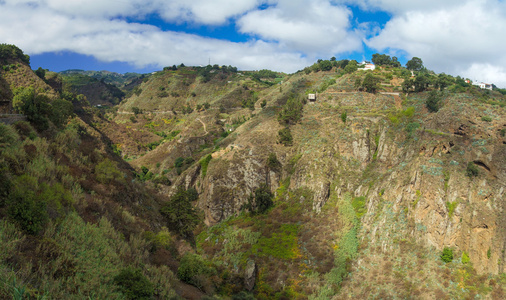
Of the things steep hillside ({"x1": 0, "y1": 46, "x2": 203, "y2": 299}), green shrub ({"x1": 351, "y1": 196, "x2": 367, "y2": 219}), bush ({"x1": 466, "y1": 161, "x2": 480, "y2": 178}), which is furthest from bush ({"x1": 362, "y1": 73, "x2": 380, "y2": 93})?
steep hillside ({"x1": 0, "y1": 46, "x2": 203, "y2": 299})

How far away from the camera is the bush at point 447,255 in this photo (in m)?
26.1

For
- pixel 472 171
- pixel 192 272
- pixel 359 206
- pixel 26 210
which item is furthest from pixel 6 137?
pixel 472 171

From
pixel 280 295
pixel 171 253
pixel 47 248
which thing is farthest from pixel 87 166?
pixel 280 295

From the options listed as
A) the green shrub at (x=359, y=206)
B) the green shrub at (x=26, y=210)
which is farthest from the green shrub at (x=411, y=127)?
the green shrub at (x=26, y=210)

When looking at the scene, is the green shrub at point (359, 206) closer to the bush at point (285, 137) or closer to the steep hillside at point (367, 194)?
the steep hillside at point (367, 194)

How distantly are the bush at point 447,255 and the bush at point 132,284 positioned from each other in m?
27.0

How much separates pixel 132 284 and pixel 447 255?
28144 mm

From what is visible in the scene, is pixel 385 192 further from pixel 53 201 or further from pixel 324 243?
pixel 53 201

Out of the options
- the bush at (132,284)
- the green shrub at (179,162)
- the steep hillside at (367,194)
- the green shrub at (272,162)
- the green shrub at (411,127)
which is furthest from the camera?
the green shrub at (179,162)

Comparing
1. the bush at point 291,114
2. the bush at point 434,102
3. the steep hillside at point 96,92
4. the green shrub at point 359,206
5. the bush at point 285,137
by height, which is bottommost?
the green shrub at point 359,206

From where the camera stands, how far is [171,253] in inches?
898

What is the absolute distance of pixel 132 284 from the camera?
12734mm

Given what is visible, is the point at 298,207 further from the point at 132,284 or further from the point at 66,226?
the point at 66,226

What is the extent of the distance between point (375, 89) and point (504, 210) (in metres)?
29.9
